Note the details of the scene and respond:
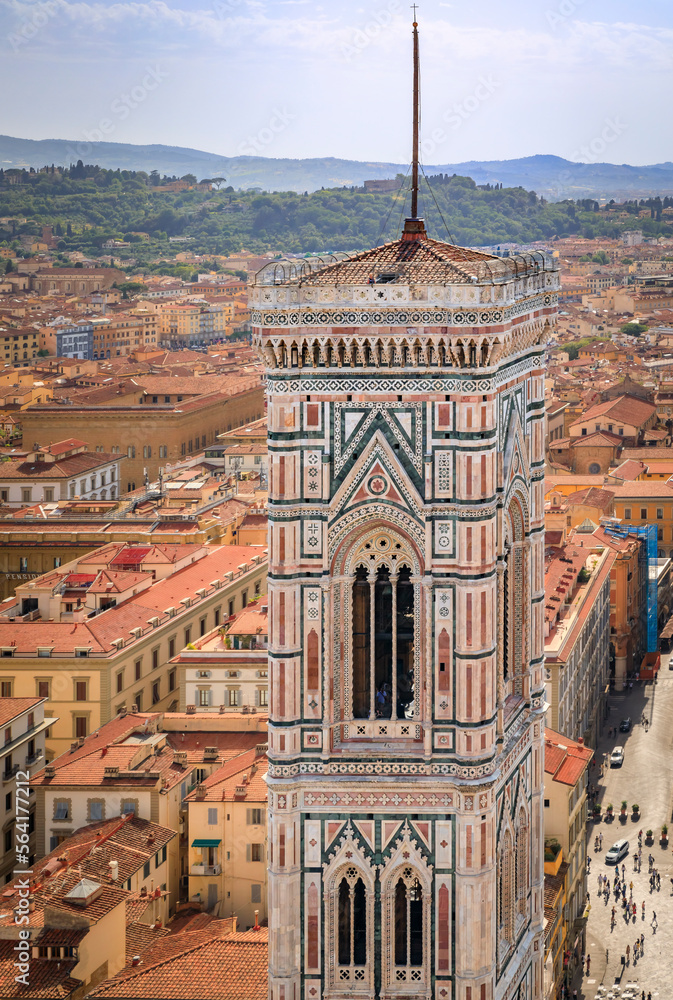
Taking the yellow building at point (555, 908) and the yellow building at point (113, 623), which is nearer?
the yellow building at point (555, 908)

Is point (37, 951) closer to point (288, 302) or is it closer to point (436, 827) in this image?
point (436, 827)

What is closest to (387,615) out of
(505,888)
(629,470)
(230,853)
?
(505,888)

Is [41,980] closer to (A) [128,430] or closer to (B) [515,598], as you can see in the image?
(B) [515,598]

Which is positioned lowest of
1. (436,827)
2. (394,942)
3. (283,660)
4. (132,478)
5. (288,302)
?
(132,478)

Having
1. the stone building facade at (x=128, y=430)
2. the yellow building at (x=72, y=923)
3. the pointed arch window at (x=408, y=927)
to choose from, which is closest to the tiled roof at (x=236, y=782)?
the yellow building at (x=72, y=923)

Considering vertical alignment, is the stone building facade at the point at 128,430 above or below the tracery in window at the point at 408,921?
below

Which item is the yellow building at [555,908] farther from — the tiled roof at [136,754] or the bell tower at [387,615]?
the bell tower at [387,615]

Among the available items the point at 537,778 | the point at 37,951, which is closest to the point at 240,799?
the point at 37,951

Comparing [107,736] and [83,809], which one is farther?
[107,736]
